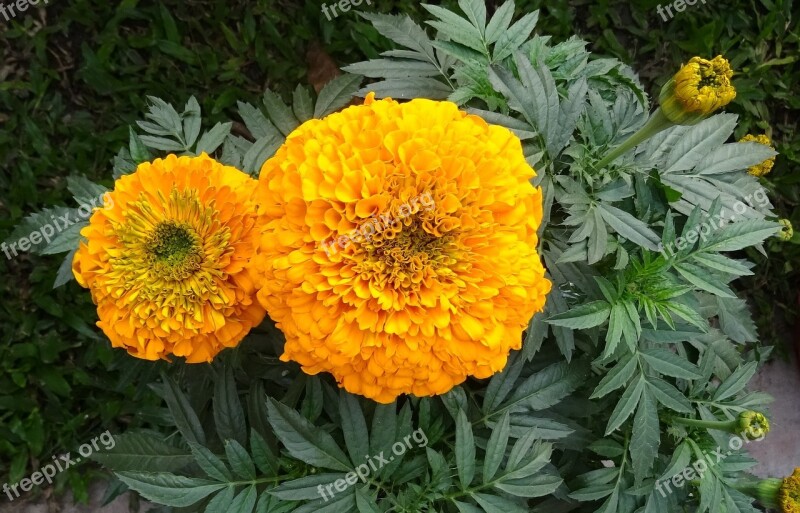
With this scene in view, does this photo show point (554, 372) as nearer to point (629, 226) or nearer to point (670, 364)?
point (670, 364)

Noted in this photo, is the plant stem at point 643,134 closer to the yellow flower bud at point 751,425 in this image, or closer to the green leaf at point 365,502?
the yellow flower bud at point 751,425

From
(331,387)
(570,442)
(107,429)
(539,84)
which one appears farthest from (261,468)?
(107,429)

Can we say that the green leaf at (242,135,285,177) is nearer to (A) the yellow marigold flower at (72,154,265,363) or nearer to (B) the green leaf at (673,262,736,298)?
(A) the yellow marigold flower at (72,154,265,363)

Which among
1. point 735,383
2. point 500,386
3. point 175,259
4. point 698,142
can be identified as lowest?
point 735,383

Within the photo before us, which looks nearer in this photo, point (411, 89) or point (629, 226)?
point (629, 226)

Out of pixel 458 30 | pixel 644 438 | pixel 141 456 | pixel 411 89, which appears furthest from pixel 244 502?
pixel 458 30

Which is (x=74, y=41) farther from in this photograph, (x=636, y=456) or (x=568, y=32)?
(x=636, y=456)

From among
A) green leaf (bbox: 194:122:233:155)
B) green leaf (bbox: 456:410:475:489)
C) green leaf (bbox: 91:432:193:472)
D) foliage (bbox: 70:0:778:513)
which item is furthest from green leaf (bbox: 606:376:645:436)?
green leaf (bbox: 194:122:233:155)
